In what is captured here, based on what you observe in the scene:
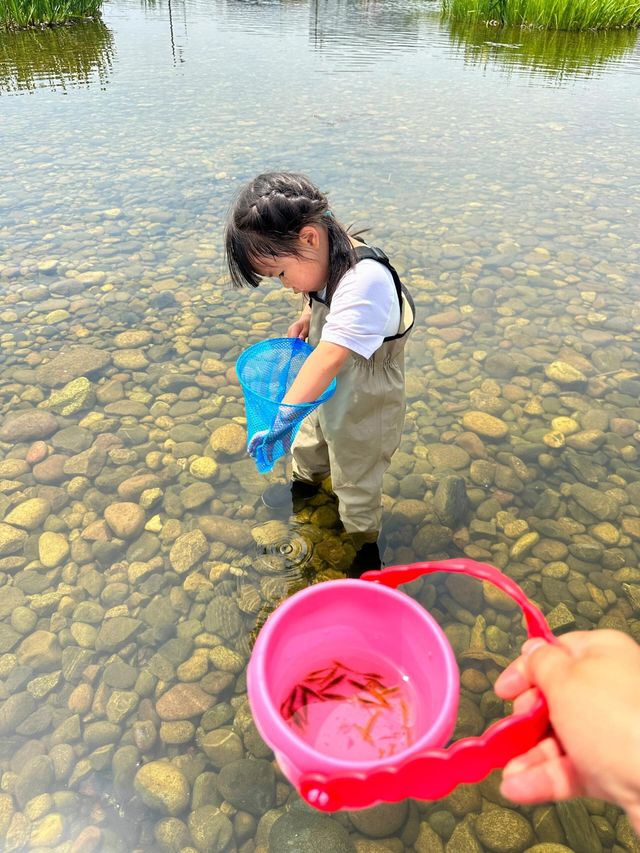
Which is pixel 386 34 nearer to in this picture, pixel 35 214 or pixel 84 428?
pixel 35 214

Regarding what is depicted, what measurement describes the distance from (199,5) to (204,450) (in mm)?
23988

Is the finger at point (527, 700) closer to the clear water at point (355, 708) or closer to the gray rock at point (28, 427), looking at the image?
the clear water at point (355, 708)

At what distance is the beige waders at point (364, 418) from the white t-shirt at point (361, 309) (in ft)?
0.29

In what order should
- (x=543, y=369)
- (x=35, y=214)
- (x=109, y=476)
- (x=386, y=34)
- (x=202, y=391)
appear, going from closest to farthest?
(x=109, y=476) < (x=202, y=391) < (x=543, y=369) < (x=35, y=214) < (x=386, y=34)

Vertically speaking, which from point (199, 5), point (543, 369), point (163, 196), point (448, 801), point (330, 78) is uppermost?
point (199, 5)

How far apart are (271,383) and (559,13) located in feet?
57.7

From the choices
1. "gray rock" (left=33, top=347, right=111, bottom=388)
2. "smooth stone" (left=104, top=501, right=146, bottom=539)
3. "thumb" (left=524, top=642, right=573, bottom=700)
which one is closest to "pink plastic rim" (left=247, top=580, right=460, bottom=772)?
"thumb" (left=524, top=642, right=573, bottom=700)

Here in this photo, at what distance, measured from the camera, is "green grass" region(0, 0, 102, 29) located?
41.4 ft

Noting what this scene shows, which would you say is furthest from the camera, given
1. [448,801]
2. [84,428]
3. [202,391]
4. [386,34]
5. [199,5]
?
[199,5]

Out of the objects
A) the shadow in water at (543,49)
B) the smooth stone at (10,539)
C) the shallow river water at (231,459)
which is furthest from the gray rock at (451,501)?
the shadow in water at (543,49)

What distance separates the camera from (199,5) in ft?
68.6

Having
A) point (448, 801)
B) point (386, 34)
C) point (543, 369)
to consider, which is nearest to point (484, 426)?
point (543, 369)

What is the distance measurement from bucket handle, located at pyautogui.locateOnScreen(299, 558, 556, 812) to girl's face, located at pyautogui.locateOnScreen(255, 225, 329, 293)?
125 centimetres

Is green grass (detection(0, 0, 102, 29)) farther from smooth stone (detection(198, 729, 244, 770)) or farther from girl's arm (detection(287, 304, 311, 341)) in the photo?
smooth stone (detection(198, 729, 244, 770))
